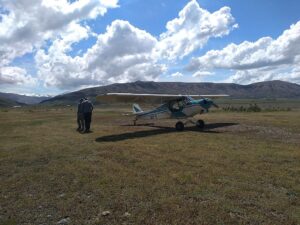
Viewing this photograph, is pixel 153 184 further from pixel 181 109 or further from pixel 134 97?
pixel 181 109

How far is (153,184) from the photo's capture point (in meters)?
7.55

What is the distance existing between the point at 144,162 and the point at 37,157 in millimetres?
3856

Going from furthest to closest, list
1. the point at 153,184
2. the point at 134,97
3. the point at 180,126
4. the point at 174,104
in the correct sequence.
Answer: the point at 174,104
the point at 134,97
the point at 180,126
the point at 153,184

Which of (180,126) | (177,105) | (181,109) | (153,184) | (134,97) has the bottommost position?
(153,184)

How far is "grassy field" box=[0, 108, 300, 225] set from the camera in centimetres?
583

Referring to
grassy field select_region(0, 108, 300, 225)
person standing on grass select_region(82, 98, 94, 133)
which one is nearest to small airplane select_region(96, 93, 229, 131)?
person standing on grass select_region(82, 98, 94, 133)

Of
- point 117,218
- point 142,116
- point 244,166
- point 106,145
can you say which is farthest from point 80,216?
point 142,116

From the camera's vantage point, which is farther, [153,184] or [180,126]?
[180,126]

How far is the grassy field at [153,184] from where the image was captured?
19.1 ft

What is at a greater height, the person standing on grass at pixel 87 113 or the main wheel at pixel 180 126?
the person standing on grass at pixel 87 113

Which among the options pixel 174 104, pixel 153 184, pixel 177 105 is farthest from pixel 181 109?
pixel 153 184

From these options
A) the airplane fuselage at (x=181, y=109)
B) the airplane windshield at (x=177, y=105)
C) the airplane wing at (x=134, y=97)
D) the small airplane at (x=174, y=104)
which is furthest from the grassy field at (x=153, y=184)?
the airplane windshield at (x=177, y=105)

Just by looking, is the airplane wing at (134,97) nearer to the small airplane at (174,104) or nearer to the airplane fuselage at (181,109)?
the small airplane at (174,104)

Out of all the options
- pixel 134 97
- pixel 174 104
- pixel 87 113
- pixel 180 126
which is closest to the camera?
pixel 180 126
